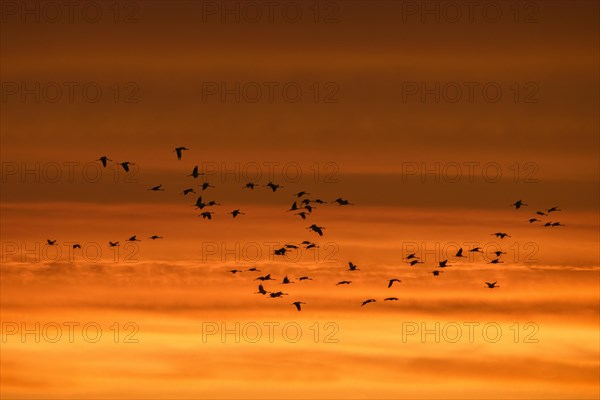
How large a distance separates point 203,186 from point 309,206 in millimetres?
10945

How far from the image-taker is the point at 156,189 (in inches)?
5172

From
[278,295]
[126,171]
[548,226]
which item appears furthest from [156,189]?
[548,226]

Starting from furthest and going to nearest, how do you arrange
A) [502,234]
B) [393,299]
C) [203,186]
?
[393,299] < [502,234] < [203,186]

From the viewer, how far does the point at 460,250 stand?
135500 millimetres

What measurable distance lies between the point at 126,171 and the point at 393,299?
87.6ft

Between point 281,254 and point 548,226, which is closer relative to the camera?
point 281,254

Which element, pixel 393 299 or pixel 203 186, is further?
pixel 393 299

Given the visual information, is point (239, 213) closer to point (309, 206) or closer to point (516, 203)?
point (309, 206)

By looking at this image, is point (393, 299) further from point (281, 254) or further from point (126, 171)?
point (126, 171)

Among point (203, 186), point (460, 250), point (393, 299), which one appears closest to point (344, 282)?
point (393, 299)

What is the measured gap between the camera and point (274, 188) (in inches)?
5079

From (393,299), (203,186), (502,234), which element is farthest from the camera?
(393,299)

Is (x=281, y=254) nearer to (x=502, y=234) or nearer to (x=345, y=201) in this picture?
(x=345, y=201)

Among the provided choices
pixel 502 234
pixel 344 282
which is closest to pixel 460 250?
pixel 502 234
